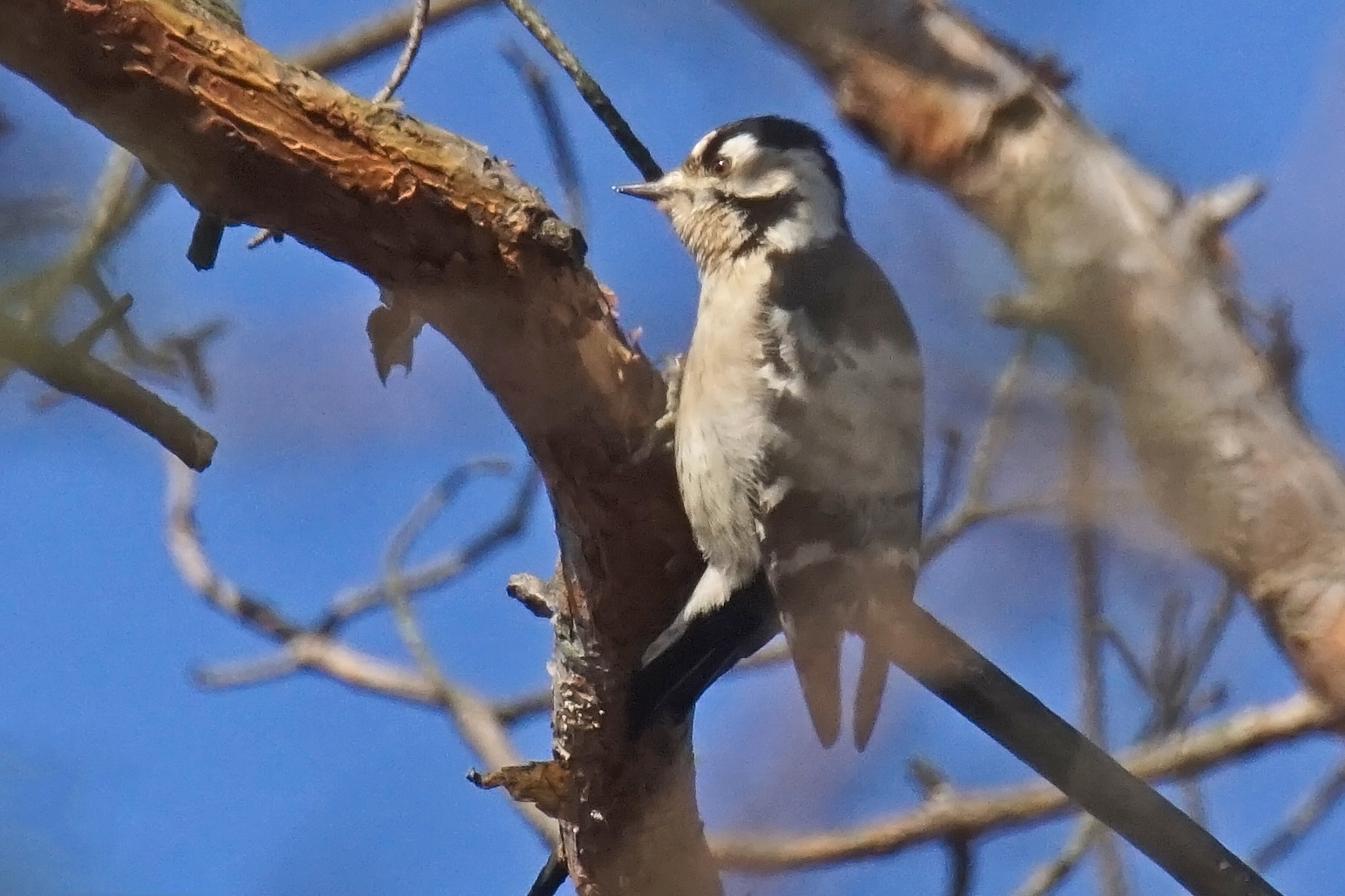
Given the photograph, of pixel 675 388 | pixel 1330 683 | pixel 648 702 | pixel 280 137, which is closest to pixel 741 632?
pixel 648 702

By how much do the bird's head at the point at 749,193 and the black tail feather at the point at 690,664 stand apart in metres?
1.04

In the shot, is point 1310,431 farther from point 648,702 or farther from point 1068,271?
point 648,702

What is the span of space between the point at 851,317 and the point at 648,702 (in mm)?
772

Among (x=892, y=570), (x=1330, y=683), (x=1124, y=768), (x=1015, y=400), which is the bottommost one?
(x=1330, y=683)

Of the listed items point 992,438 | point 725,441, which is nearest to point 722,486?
point 725,441

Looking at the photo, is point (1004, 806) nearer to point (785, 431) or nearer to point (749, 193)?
point (785, 431)

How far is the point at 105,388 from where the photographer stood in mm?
2186

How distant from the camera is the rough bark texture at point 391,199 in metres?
2.14

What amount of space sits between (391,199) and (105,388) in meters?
0.48

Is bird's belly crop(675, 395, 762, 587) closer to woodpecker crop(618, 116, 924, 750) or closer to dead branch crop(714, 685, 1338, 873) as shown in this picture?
woodpecker crop(618, 116, 924, 750)

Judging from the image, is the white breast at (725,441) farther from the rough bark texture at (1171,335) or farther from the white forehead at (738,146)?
the rough bark texture at (1171,335)

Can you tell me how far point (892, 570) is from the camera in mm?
2328

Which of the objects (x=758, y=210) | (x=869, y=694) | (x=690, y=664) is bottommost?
(x=869, y=694)

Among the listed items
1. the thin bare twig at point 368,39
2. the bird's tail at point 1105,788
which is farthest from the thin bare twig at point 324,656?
the bird's tail at point 1105,788
